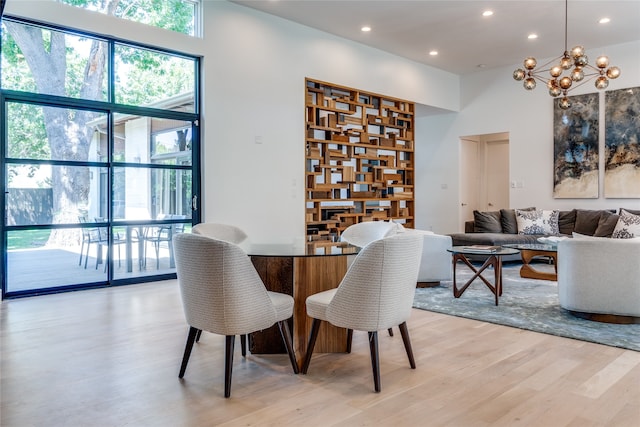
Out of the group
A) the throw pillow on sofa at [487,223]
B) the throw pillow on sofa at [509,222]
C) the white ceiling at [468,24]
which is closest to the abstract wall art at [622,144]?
the white ceiling at [468,24]

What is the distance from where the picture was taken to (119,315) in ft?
12.9

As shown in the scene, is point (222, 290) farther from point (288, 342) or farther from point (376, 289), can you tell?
point (376, 289)

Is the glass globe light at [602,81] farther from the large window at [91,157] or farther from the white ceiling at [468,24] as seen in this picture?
the large window at [91,157]

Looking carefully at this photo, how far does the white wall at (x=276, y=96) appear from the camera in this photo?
18.3 ft

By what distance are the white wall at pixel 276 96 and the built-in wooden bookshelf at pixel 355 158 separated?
198mm

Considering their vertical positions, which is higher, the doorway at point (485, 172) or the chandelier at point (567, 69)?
the chandelier at point (567, 69)

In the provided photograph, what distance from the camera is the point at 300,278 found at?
286 centimetres

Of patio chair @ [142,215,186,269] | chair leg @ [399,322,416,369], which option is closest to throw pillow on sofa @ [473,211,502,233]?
patio chair @ [142,215,186,269]

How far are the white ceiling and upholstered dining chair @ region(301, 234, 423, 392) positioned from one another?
4273 mm

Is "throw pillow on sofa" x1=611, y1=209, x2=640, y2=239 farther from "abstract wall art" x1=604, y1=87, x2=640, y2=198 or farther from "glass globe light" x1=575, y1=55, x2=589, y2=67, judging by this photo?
"glass globe light" x1=575, y1=55, x2=589, y2=67

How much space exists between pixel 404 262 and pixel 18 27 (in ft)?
14.6

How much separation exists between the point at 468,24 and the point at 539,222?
320 cm

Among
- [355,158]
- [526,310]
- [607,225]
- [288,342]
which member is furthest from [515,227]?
[288,342]

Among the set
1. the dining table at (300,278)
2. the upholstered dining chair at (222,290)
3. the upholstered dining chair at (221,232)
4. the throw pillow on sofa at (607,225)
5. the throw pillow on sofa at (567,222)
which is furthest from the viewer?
the throw pillow on sofa at (567,222)
